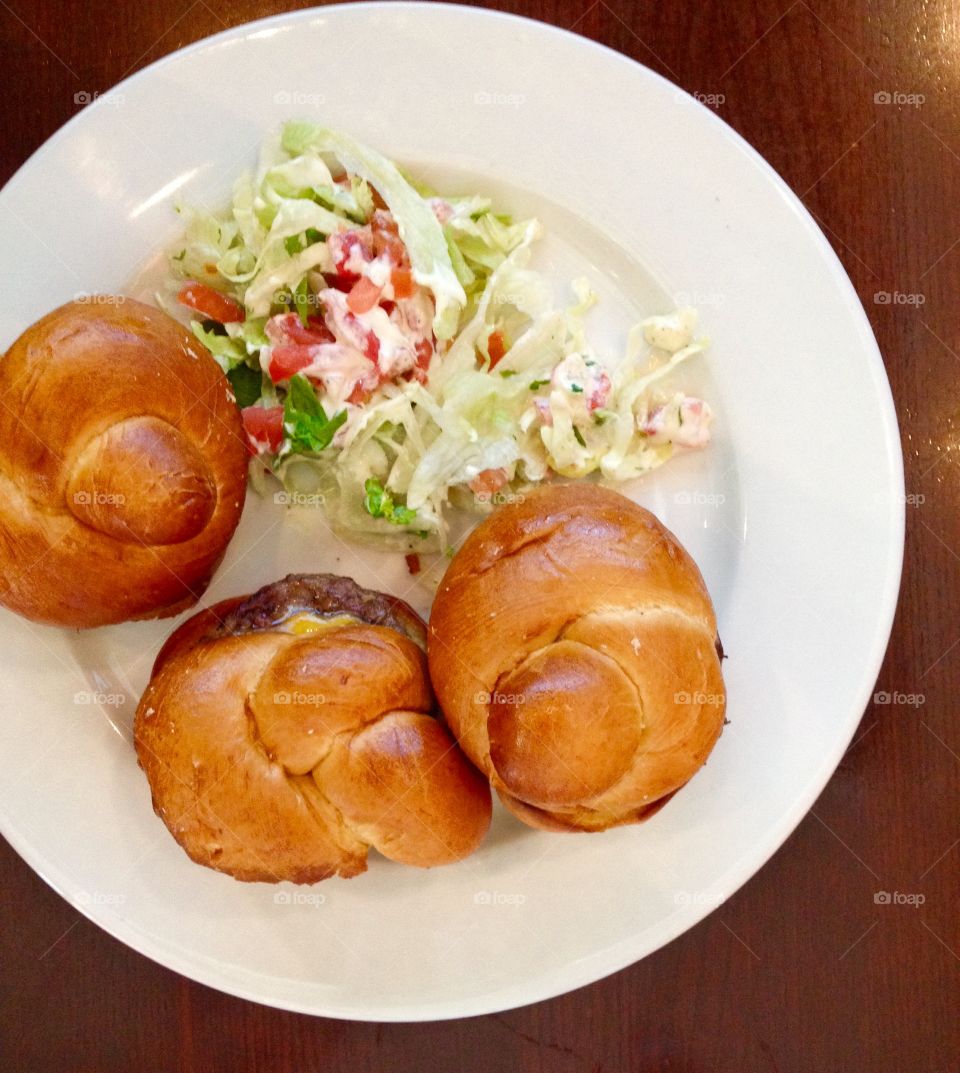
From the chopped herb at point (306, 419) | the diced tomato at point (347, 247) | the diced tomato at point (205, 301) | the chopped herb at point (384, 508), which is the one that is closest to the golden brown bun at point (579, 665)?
the chopped herb at point (384, 508)

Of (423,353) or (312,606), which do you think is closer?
(312,606)

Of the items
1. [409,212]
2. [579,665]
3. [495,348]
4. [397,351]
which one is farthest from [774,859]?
[409,212]

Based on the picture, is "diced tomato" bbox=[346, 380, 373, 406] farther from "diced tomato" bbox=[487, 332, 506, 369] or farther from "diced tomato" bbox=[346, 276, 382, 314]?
"diced tomato" bbox=[487, 332, 506, 369]

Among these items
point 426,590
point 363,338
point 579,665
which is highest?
point 363,338

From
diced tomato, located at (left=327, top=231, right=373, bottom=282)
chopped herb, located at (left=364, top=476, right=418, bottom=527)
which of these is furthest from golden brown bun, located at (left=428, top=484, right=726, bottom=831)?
diced tomato, located at (left=327, top=231, right=373, bottom=282)

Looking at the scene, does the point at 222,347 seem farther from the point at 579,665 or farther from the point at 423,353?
the point at 579,665

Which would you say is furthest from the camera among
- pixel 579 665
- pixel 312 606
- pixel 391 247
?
pixel 391 247
